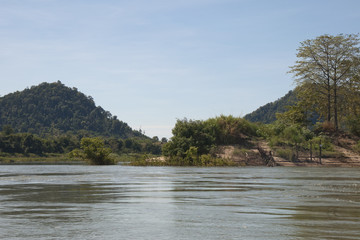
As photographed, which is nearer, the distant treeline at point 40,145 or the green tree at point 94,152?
the green tree at point 94,152

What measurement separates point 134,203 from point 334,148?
37.3 metres

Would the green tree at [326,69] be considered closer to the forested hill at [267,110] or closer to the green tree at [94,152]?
the green tree at [94,152]

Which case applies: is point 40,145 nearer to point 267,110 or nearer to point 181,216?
point 267,110

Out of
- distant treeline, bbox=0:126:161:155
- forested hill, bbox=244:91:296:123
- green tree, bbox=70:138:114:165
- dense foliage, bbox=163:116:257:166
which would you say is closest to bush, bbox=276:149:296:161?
dense foliage, bbox=163:116:257:166

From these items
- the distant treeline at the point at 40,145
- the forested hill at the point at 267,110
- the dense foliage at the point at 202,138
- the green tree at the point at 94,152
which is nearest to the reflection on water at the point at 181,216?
the dense foliage at the point at 202,138

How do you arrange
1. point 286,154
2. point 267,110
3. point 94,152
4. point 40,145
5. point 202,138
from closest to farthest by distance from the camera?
1. point 286,154
2. point 202,138
3. point 94,152
4. point 40,145
5. point 267,110

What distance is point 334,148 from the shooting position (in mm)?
44156

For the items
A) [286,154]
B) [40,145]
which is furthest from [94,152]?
[40,145]

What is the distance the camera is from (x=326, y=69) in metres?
51.1

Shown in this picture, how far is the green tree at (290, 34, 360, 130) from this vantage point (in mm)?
50625

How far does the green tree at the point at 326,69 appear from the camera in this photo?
50.6 meters

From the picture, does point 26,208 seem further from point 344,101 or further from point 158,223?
point 344,101

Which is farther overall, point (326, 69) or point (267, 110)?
point (267, 110)

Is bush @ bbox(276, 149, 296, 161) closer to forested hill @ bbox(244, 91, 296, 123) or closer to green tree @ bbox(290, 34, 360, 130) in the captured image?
green tree @ bbox(290, 34, 360, 130)
